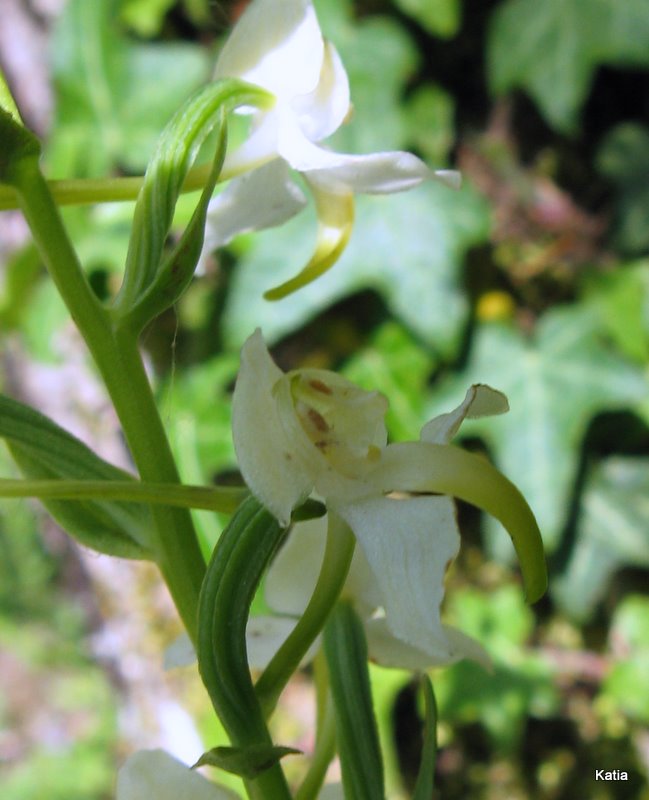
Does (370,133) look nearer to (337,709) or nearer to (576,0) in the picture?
(576,0)

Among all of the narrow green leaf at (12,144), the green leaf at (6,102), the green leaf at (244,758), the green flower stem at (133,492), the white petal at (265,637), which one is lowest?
the green leaf at (244,758)

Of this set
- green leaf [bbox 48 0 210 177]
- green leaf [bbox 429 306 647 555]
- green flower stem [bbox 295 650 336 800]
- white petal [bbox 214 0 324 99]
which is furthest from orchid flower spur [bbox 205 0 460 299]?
green leaf [bbox 48 0 210 177]

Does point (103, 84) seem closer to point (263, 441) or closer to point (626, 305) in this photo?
point (626, 305)

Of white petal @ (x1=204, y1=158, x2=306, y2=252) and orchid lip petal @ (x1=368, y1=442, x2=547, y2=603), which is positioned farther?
white petal @ (x1=204, y1=158, x2=306, y2=252)

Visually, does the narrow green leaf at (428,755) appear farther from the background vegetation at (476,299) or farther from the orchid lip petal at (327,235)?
the background vegetation at (476,299)

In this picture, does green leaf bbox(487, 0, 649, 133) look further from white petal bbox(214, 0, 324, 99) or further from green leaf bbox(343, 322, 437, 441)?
white petal bbox(214, 0, 324, 99)

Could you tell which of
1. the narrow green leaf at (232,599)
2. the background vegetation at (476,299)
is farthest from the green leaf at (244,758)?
the background vegetation at (476,299)
